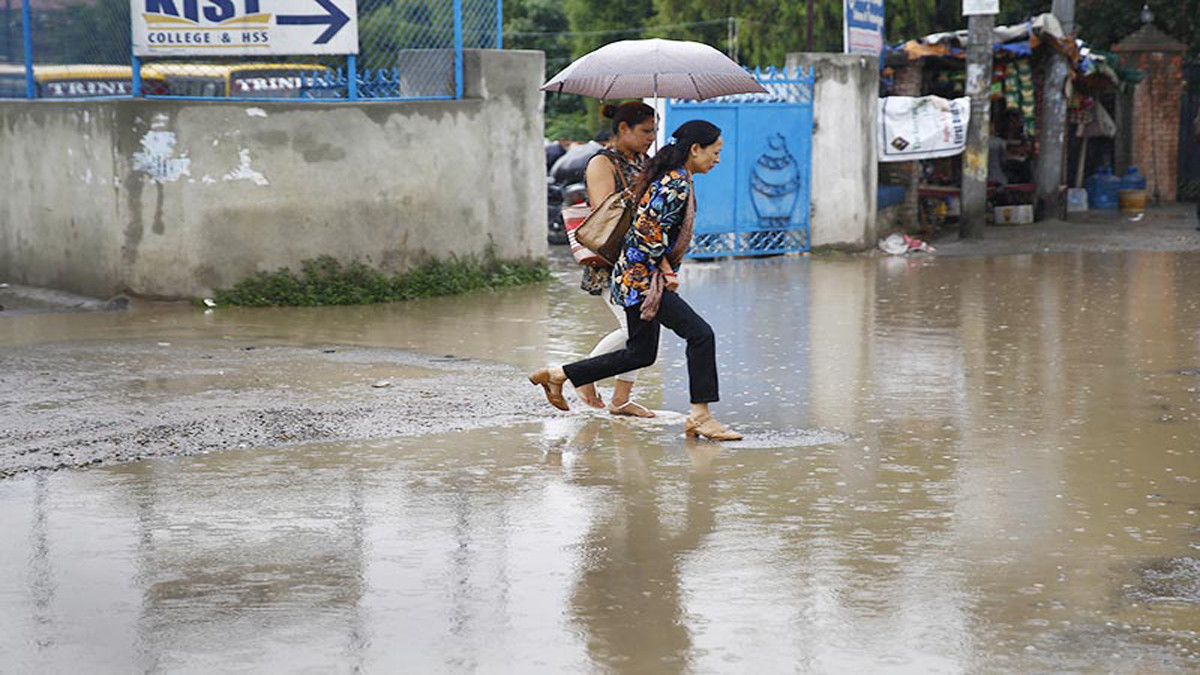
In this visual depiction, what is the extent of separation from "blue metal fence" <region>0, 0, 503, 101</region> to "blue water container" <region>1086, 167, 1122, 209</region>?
478 inches

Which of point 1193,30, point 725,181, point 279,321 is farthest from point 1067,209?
point 279,321

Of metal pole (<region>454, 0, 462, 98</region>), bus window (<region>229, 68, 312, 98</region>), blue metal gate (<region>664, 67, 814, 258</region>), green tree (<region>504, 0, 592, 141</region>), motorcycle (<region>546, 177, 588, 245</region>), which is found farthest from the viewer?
green tree (<region>504, 0, 592, 141</region>)

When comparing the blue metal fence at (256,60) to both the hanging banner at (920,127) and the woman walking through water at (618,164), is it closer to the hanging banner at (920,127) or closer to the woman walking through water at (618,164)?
the woman walking through water at (618,164)

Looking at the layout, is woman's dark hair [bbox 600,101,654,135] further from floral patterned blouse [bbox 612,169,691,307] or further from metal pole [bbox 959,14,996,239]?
metal pole [bbox 959,14,996,239]

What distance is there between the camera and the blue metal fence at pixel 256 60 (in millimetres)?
12289

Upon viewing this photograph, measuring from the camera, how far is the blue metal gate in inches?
639

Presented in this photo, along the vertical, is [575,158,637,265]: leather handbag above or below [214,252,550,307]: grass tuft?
above

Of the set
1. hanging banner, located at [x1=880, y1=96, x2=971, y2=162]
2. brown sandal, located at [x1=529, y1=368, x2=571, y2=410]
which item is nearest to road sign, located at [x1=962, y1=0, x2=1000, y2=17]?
hanging banner, located at [x1=880, y1=96, x2=971, y2=162]

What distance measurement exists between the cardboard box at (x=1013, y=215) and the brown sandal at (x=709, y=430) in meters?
13.3

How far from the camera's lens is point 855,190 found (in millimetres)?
17125

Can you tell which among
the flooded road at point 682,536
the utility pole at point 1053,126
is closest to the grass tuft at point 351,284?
the flooded road at point 682,536

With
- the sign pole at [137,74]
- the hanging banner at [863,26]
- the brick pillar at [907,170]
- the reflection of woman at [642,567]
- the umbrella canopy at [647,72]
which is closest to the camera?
Result: the reflection of woman at [642,567]

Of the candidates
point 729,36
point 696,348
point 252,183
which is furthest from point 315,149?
point 729,36

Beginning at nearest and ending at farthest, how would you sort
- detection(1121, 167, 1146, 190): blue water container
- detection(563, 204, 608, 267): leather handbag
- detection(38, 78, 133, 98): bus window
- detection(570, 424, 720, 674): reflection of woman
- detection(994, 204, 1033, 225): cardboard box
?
detection(570, 424, 720, 674): reflection of woman < detection(563, 204, 608, 267): leather handbag < detection(38, 78, 133, 98): bus window < detection(994, 204, 1033, 225): cardboard box < detection(1121, 167, 1146, 190): blue water container
